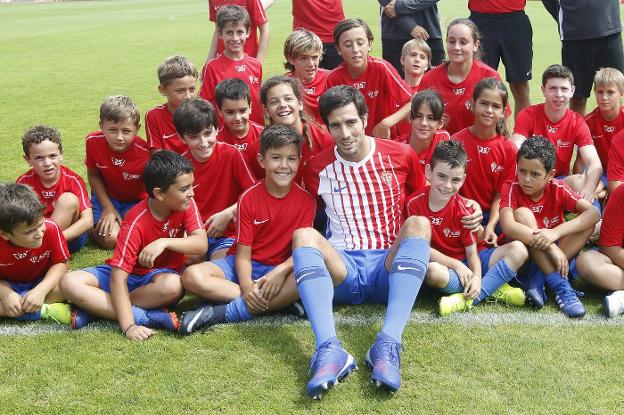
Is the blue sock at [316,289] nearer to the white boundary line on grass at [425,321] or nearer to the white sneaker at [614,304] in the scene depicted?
the white boundary line on grass at [425,321]

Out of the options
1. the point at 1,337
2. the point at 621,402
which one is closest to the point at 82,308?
the point at 1,337

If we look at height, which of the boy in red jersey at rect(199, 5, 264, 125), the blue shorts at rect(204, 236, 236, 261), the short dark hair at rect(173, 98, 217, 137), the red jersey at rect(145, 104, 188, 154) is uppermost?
the boy in red jersey at rect(199, 5, 264, 125)

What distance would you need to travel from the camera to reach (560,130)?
4.96 meters

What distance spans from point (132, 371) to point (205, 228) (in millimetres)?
1307

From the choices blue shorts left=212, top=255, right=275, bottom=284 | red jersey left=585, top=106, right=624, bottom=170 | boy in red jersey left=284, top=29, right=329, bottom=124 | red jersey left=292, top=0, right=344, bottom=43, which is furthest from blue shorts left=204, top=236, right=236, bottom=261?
red jersey left=292, top=0, right=344, bottom=43

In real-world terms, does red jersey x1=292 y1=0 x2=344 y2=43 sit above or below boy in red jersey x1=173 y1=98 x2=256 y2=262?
above

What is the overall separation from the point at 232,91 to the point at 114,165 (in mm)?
1223

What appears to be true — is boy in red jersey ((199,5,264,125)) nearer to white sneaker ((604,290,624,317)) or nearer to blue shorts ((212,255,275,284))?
blue shorts ((212,255,275,284))

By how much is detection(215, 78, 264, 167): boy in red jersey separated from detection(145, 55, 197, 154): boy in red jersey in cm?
50

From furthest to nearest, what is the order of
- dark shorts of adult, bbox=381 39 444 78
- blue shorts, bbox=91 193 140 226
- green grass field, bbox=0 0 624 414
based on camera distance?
dark shorts of adult, bbox=381 39 444 78 < blue shorts, bbox=91 193 140 226 < green grass field, bbox=0 0 624 414

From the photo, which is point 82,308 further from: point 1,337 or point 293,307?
point 293,307

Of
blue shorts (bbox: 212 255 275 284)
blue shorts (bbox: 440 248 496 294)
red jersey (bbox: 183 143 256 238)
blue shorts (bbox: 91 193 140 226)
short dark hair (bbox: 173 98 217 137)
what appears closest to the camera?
blue shorts (bbox: 212 255 275 284)

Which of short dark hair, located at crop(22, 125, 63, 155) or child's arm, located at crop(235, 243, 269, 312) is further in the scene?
short dark hair, located at crop(22, 125, 63, 155)

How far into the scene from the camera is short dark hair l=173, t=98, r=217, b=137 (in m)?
4.27
